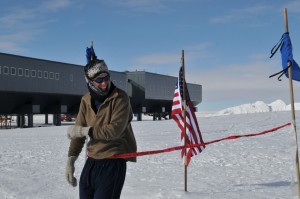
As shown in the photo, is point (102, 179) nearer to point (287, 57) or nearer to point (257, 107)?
point (287, 57)

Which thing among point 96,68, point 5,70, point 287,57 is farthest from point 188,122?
point 5,70

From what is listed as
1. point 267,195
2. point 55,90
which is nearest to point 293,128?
point 267,195

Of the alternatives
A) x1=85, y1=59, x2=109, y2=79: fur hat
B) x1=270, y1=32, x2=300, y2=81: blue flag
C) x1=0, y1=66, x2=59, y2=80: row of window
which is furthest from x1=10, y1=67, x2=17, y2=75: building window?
x1=85, y1=59, x2=109, y2=79: fur hat

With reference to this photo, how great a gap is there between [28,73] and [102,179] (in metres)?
28.7

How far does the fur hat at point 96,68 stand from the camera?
126 inches

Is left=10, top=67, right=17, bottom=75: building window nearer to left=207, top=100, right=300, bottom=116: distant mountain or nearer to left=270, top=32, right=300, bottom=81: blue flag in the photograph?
left=270, top=32, right=300, bottom=81: blue flag

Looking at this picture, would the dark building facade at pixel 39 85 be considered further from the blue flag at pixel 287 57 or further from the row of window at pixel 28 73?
the blue flag at pixel 287 57

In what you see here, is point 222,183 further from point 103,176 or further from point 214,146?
point 214,146

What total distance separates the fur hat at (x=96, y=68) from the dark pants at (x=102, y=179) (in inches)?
26.3

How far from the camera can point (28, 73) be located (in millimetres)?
30422

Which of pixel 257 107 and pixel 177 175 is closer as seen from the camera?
pixel 177 175

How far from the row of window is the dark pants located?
26.8 meters

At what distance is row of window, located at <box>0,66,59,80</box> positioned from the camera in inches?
1125

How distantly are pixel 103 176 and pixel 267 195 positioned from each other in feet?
12.8
